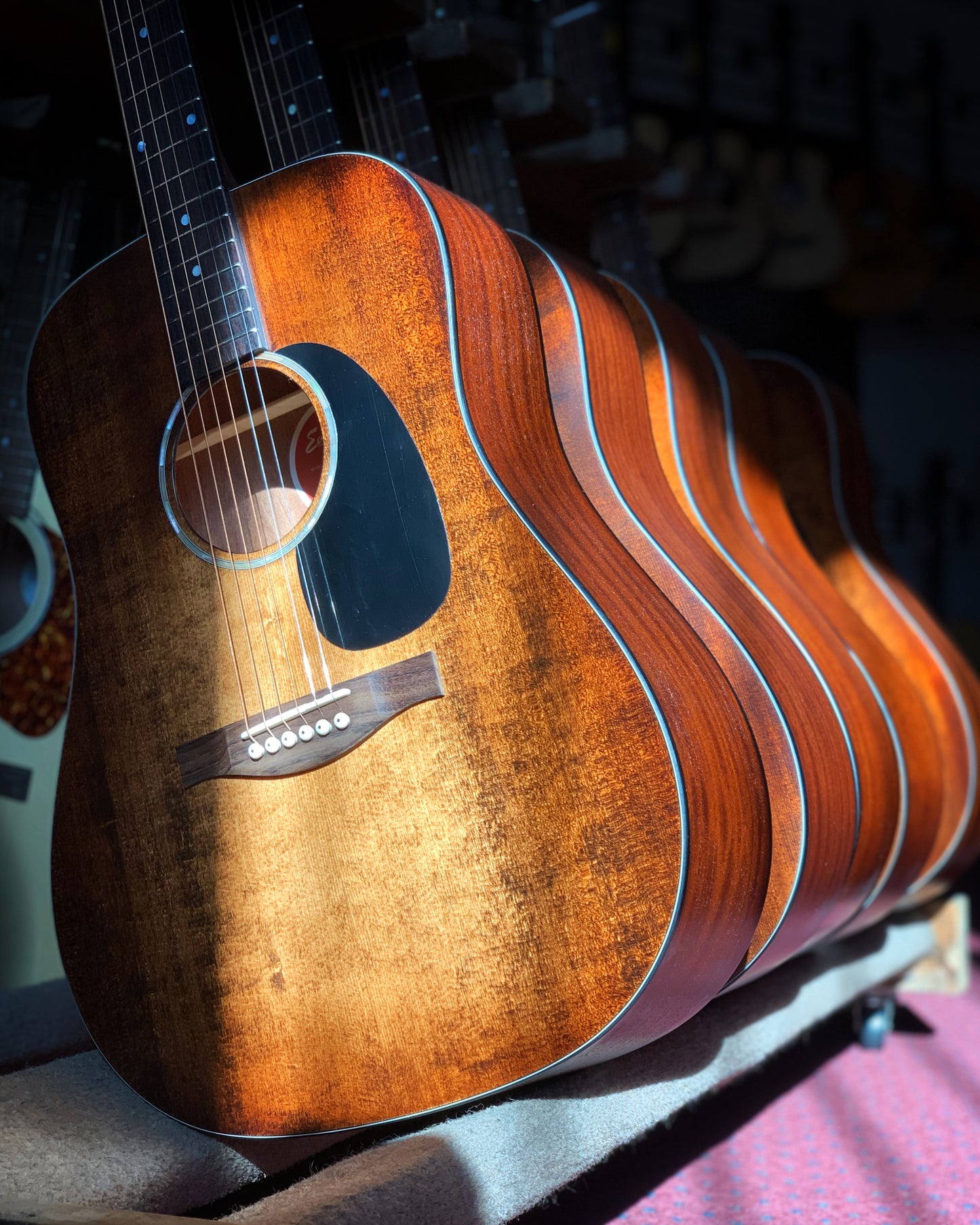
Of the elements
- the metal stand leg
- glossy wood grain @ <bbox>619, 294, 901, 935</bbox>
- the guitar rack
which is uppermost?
glossy wood grain @ <bbox>619, 294, 901, 935</bbox>

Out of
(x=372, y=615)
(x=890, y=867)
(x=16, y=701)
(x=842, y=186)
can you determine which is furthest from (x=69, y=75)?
(x=842, y=186)

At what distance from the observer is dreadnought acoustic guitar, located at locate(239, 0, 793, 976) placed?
2.72 ft

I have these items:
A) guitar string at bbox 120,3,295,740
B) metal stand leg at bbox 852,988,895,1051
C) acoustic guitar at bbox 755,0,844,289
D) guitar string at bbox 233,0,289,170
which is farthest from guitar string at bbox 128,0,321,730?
acoustic guitar at bbox 755,0,844,289

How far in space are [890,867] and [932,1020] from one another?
470mm

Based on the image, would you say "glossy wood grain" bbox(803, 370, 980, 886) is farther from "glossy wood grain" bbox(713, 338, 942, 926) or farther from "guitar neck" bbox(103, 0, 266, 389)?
"guitar neck" bbox(103, 0, 266, 389)

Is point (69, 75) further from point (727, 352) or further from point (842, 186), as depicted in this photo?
point (842, 186)

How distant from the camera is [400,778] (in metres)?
0.67

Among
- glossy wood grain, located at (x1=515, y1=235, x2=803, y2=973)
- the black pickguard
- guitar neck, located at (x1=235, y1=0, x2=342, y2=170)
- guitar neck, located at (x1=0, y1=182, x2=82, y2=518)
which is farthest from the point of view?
guitar neck, located at (x1=0, y1=182, x2=82, y2=518)

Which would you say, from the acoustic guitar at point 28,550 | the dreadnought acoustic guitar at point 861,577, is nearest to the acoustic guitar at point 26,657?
the acoustic guitar at point 28,550

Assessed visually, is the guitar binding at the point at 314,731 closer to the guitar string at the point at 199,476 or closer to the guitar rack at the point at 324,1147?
the guitar string at the point at 199,476

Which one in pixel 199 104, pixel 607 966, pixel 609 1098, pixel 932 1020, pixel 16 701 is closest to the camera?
pixel 607 966

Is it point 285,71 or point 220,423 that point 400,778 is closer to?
point 220,423

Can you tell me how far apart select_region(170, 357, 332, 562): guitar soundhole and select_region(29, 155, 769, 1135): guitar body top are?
2cm

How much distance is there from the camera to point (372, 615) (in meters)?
0.70
